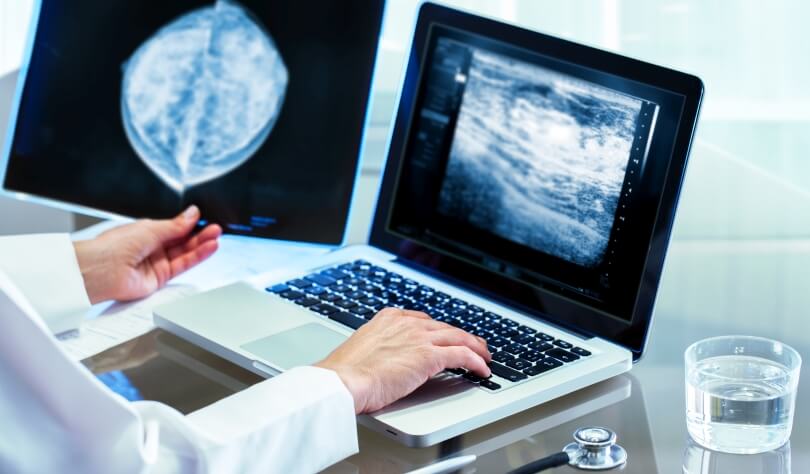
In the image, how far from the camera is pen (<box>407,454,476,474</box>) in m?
0.82

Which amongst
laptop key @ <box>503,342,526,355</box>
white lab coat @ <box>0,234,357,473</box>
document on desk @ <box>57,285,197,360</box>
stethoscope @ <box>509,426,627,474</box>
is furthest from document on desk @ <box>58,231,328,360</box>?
stethoscope @ <box>509,426,627,474</box>

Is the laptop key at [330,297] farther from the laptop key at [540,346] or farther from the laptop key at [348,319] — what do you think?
the laptop key at [540,346]

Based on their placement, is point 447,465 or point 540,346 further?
point 540,346

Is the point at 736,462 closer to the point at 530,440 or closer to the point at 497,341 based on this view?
the point at 530,440

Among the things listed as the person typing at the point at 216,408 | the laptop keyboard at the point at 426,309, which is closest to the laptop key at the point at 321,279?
the laptop keyboard at the point at 426,309

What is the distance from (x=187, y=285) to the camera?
1.29 m

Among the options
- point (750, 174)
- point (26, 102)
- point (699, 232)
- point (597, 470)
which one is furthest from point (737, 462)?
point (26, 102)

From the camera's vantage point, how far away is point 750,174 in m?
1.60

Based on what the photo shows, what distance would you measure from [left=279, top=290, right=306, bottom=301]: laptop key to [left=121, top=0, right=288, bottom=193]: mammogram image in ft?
0.88

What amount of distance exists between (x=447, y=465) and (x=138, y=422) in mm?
238


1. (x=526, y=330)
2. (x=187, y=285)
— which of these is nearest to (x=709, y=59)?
(x=526, y=330)

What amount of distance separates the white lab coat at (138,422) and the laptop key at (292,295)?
27cm

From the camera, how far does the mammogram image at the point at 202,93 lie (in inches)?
53.9

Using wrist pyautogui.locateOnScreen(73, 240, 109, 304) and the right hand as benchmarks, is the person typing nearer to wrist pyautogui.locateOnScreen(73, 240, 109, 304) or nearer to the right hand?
the right hand
